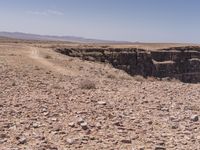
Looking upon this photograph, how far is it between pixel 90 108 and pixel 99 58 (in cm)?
5067

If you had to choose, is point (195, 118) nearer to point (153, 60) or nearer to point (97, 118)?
point (97, 118)

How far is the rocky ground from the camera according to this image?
28.8 ft

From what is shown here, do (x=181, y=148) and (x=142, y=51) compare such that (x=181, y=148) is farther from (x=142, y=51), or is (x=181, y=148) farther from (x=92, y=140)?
(x=142, y=51)

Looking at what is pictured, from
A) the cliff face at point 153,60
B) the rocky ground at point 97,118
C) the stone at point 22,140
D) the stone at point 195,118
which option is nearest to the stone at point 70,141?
the rocky ground at point 97,118

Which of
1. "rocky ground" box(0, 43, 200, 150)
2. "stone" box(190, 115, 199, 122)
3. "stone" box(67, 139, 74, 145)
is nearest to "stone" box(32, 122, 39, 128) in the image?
"rocky ground" box(0, 43, 200, 150)

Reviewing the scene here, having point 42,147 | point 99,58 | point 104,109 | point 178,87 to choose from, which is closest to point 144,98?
point 104,109

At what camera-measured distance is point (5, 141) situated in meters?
8.74

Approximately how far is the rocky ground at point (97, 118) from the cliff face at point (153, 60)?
4263 cm

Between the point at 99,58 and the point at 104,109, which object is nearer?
the point at 104,109

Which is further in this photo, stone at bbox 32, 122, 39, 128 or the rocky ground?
stone at bbox 32, 122, 39, 128

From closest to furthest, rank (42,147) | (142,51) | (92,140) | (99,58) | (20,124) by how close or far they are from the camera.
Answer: (42,147) < (92,140) < (20,124) < (99,58) < (142,51)

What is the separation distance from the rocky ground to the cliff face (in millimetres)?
42634

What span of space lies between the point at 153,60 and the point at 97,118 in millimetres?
63647

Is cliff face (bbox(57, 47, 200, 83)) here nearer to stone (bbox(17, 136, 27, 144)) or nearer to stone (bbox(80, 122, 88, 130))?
stone (bbox(80, 122, 88, 130))
